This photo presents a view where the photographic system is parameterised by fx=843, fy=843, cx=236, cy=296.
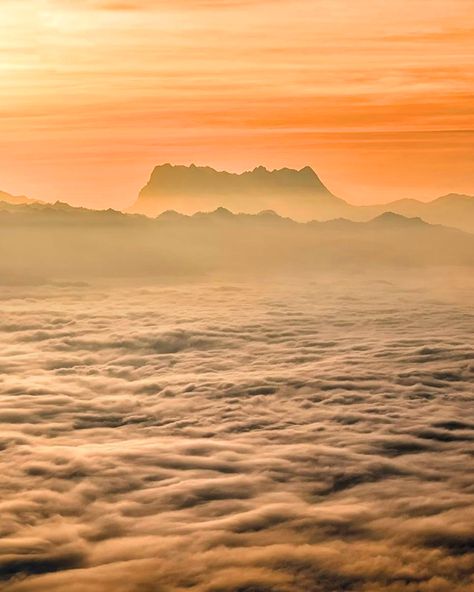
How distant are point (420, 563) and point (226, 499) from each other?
6.98 meters

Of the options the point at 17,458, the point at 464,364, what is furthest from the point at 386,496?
the point at 464,364

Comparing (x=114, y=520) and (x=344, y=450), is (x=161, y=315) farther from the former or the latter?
(x=114, y=520)

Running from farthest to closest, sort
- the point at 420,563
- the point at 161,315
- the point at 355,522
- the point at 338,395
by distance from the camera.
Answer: the point at 161,315 → the point at 338,395 → the point at 355,522 → the point at 420,563

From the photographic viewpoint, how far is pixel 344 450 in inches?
1233

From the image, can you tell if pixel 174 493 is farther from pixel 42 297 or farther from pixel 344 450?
pixel 42 297

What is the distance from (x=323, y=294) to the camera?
134 meters

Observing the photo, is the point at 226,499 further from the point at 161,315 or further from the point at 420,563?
the point at 161,315

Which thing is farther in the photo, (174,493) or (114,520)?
(174,493)

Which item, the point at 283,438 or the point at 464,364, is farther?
the point at 464,364

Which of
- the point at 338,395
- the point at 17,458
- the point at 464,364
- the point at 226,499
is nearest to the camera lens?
the point at 226,499

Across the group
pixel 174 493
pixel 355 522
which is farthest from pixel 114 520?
pixel 355 522

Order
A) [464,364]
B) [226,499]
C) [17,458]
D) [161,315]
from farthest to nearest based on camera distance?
[161,315]
[464,364]
[17,458]
[226,499]

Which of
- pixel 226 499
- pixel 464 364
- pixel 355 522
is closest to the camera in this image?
pixel 355 522

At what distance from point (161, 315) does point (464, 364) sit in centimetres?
4734
